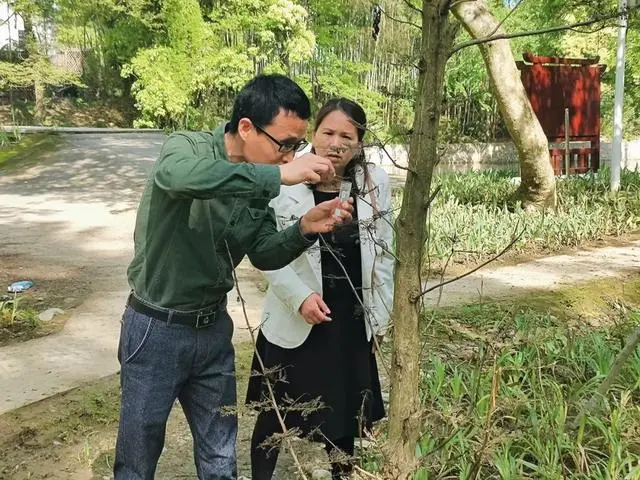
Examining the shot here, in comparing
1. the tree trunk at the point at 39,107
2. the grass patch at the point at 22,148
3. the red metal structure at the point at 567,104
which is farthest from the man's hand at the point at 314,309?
the tree trunk at the point at 39,107

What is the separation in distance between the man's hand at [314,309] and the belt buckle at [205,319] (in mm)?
433

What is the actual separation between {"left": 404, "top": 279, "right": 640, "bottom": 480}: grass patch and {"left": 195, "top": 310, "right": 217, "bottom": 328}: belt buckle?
2.19 feet

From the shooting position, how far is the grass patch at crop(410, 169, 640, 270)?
23.9ft

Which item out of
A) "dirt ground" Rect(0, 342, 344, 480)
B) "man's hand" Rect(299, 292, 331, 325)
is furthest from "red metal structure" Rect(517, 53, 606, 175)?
"man's hand" Rect(299, 292, 331, 325)

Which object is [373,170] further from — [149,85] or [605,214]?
[149,85]

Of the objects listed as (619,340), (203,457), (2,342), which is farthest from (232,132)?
(2,342)

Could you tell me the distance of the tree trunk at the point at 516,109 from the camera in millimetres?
8109

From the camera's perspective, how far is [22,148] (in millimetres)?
15750

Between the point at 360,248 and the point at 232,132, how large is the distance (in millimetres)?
756

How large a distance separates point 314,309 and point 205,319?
49cm

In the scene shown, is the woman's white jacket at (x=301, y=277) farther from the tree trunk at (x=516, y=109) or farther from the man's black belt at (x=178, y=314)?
the tree trunk at (x=516, y=109)

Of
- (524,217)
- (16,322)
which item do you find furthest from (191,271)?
(524,217)

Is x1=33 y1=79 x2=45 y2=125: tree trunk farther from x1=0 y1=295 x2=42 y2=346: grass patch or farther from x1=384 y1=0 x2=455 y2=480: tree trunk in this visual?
x1=384 y1=0 x2=455 y2=480: tree trunk

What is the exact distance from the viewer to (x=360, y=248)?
2701 mm
